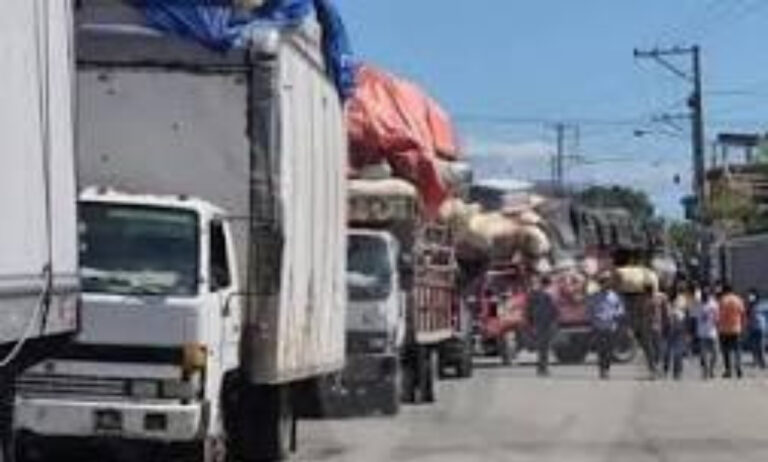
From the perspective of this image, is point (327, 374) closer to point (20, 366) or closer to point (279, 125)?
point (279, 125)

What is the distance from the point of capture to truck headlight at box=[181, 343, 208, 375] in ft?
54.6

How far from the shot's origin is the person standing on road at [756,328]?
4478 centimetres

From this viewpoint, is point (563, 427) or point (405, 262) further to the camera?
point (405, 262)

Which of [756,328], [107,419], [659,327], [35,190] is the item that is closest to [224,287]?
[107,419]

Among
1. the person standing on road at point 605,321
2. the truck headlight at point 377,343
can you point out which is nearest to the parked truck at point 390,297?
the truck headlight at point 377,343

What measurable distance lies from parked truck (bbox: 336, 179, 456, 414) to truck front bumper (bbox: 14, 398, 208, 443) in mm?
8738

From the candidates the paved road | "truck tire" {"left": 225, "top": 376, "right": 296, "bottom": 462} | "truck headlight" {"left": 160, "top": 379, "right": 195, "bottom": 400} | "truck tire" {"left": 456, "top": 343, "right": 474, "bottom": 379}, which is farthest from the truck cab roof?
"truck tire" {"left": 456, "top": 343, "right": 474, "bottom": 379}

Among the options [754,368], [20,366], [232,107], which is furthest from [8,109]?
[754,368]

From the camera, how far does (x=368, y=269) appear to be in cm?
2862

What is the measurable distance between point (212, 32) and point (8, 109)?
8.75m

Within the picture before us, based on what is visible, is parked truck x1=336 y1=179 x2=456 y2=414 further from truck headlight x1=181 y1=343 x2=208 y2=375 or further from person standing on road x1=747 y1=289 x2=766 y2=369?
person standing on road x1=747 y1=289 x2=766 y2=369

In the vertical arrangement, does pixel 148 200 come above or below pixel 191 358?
above

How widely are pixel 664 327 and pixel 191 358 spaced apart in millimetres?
26293

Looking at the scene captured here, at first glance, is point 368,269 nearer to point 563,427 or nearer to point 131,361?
point 563,427
